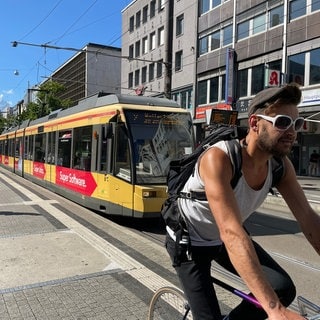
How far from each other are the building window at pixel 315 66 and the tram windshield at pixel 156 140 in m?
16.2

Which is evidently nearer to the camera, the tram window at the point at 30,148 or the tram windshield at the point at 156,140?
the tram windshield at the point at 156,140

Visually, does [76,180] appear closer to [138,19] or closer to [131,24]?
[138,19]

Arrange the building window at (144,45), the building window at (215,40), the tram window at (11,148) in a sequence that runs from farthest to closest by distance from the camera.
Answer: the building window at (144,45)
the building window at (215,40)
the tram window at (11,148)

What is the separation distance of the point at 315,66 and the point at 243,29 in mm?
7326

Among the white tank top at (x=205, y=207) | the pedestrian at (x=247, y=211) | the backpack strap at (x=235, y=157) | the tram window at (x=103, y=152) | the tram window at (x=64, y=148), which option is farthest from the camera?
the tram window at (x=64, y=148)

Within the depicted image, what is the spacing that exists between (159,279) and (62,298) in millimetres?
1220

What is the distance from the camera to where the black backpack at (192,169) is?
225cm

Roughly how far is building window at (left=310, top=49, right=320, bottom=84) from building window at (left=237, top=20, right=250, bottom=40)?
6257mm

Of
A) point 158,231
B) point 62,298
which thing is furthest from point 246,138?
point 158,231

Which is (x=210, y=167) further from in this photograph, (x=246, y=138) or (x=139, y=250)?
(x=139, y=250)

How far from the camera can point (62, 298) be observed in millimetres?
4676

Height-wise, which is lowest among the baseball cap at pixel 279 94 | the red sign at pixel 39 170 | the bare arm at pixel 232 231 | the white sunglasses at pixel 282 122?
the red sign at pixel 39 170

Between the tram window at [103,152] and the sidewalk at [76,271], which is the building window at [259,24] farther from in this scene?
the sidewalk at [76,271]

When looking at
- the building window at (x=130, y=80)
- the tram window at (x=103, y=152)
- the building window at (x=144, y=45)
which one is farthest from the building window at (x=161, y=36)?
the tram window at (x=103, y=152)
